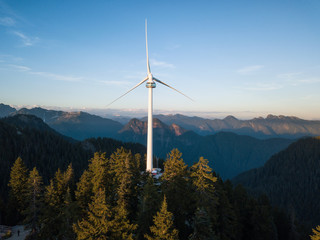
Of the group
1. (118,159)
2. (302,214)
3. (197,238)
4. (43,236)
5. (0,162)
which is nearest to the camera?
(197,238)

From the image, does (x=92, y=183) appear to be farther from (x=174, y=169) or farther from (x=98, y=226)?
(x=98, y=226)

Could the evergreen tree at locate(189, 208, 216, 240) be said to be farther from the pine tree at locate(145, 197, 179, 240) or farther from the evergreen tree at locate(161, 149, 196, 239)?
the evergreen tree at locate(161, 149, 196, 239)

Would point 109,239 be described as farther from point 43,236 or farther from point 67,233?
point 43,236

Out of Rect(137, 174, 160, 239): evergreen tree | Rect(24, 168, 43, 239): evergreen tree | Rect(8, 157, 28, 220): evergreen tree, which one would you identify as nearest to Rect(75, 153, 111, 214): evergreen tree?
Rect(24, 168, 43, 239): evergreen tree

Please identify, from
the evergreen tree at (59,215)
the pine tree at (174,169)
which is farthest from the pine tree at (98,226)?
the pine tree at (174,169)

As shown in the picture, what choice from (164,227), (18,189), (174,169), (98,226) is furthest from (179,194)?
(18,189)

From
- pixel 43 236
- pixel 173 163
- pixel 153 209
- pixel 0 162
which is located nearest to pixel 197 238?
pixel 153 209

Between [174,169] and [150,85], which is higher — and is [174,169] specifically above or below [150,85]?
below

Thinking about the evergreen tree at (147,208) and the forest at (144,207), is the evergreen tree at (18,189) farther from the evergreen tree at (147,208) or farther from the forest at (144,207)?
the evergreen tree at (147,208)
